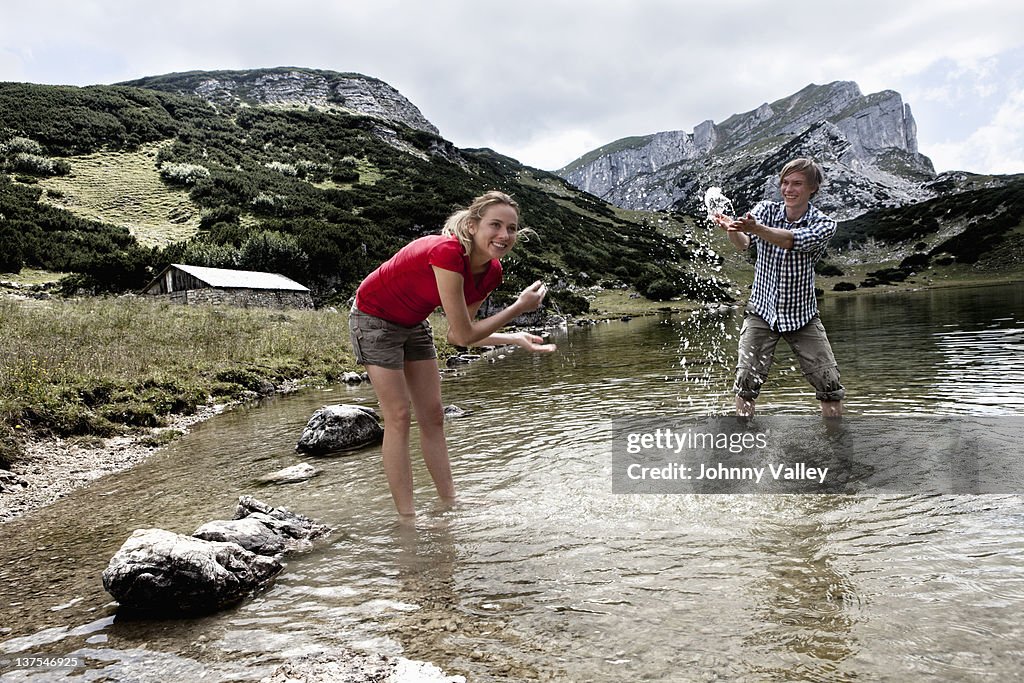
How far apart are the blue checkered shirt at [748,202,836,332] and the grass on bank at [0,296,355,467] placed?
8642 millimetres

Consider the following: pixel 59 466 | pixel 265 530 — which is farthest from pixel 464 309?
pixel 59 466

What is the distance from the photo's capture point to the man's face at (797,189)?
570 cm

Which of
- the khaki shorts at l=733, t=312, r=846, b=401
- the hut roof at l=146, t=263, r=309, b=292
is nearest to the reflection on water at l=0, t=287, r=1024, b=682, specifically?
the khaki shorts at l=733, t=312, r=846, b=401

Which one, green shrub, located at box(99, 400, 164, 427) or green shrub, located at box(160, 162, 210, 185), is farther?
green shrub, located at box(160, 162, 210, 185)

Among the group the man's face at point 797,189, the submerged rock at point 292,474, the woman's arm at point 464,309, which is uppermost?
the man's face at point 797,189

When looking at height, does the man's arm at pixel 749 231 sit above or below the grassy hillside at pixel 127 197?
below

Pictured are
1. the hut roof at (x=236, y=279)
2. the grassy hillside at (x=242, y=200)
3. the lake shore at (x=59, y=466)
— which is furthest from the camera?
the grassy hillside at (x=242, y=200)

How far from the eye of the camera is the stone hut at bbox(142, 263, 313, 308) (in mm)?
34531

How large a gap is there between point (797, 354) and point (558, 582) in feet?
14.2

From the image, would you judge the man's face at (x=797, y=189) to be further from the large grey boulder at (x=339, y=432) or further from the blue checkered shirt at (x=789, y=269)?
the large grey boulder at (x=339, y=432)

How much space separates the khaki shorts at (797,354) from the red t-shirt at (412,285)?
3.49m

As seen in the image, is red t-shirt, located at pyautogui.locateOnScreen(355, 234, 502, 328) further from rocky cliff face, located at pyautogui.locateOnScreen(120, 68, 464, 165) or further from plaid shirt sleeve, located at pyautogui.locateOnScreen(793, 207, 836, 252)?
rocky cliff face, located at pyautogui.locateOnScreen(120, 68, 464, 165)

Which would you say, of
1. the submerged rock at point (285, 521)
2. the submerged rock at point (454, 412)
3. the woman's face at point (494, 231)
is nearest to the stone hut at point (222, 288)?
the submerged rock at point (454, 412)

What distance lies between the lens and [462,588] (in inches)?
128
